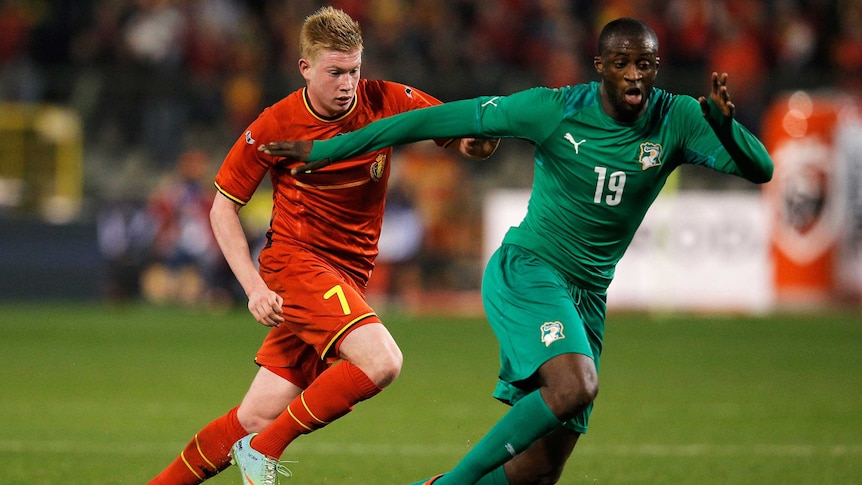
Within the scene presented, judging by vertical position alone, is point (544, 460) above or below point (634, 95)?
below

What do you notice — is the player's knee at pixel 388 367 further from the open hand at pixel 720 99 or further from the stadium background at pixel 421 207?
the stadium background at pixel 421 207

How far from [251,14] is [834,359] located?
10775mm

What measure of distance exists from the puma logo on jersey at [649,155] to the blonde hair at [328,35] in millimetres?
1351

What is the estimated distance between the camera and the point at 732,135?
476 centimetres

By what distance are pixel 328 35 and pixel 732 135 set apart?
180 centimetres

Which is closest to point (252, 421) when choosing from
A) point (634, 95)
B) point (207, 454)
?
point (207, 454)

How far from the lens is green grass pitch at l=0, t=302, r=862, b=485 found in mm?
7102

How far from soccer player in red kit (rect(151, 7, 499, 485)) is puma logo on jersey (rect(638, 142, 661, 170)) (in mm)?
718

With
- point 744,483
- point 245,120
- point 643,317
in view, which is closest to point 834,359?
Answer: point 643,317

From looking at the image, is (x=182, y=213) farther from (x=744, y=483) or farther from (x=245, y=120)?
(x=744, y=483)

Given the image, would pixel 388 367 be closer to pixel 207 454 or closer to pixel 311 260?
pixel 311 260

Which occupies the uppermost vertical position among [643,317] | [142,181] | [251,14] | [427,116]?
[251,14]

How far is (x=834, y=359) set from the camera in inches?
479

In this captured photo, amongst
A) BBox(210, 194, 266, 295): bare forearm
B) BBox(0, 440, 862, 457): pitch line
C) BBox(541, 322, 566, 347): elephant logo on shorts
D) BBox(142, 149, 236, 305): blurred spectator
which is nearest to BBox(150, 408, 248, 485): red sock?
BBox(210, 194, 266, 295): bare forearm
